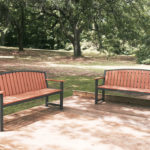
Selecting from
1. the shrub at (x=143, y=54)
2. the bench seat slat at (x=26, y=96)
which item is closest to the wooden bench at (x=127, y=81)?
the bench seat slat at (x=26, y=96)

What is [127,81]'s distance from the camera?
7.50 metres

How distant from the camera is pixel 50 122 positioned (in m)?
5.52

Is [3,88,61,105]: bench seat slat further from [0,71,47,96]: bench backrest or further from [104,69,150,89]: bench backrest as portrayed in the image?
[104,69,150,89]: bench backrest

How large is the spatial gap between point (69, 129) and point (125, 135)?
108cm

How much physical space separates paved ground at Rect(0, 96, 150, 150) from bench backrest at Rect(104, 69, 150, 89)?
72 cm

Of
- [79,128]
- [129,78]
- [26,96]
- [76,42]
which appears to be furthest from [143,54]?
[79,128]

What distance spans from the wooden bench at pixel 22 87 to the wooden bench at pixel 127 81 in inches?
61.7

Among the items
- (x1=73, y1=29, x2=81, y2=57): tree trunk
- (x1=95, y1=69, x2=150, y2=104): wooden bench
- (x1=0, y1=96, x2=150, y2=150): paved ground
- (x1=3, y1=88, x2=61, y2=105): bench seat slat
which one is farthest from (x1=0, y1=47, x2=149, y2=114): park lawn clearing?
(x1=73, y1=29, x2=81, y2=57): tree trunk

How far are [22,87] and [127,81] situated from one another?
9.99 feet

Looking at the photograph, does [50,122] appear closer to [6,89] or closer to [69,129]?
[69,129]

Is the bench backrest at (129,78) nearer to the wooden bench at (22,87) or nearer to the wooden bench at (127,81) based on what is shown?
the wooden bench at (127,81)

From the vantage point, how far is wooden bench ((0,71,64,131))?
18.5 feet

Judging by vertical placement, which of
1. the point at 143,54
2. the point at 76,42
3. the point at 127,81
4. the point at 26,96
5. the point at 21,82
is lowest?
the point at 26,96

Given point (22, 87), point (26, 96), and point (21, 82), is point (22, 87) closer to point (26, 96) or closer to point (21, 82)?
point (21, 82)
